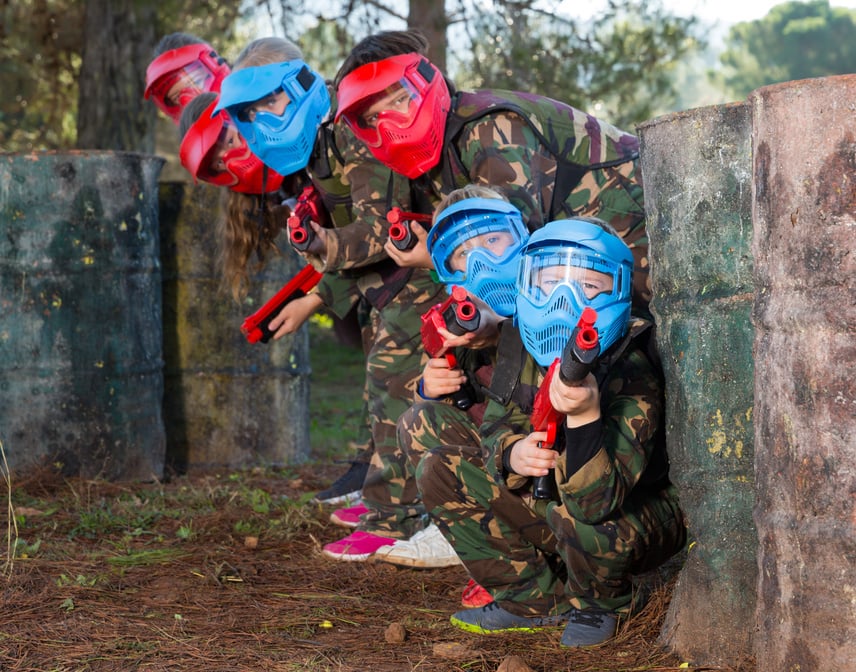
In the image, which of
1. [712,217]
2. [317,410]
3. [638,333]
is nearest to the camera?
[712,217]

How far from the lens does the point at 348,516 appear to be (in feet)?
14.6

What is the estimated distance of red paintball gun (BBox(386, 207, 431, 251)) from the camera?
354 centimetres

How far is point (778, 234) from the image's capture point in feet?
7.47

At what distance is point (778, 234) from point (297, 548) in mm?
2485

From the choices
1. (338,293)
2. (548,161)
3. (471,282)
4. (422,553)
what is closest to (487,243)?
(471,282)

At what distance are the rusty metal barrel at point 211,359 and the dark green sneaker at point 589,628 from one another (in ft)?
10.8

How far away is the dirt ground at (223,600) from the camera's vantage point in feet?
9.23

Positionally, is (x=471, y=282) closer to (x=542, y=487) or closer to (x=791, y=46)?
(x=542, y=487)

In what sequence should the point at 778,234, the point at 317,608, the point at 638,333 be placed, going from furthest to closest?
the point at 317,608 < the point at 638,333 < the point at 778,234

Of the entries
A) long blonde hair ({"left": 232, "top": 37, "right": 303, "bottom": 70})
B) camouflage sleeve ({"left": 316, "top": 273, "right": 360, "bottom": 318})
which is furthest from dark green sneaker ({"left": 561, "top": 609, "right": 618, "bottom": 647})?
long blonde hair ({"left": 232, "top": 37, "right": 303, "bottom": 70})

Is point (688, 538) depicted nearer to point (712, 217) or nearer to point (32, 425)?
point (712, 217)

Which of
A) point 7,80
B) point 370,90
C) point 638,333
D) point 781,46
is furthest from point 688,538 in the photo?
point 781,46

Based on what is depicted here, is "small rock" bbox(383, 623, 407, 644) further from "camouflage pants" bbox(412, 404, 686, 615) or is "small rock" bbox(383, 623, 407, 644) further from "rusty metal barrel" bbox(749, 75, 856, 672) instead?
"rusty metal barrel" bbox(749, 75, 856, 672)

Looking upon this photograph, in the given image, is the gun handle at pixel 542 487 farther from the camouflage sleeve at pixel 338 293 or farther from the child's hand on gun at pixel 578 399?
the camouflage sleeve at pixel 338 293
